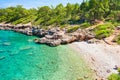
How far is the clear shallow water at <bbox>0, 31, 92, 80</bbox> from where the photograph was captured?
36.0m

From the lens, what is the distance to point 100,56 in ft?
153

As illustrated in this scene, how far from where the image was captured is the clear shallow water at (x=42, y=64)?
36.0m

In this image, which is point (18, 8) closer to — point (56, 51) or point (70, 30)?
point (70, 30)

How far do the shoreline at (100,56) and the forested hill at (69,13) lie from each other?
3070cm

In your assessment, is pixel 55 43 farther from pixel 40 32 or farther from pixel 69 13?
pixel 69 13

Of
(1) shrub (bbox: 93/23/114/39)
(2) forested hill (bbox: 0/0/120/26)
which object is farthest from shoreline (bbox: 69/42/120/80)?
(2) forested hill (bbox: 0/0/120/26)

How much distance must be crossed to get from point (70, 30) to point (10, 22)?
64570 mm

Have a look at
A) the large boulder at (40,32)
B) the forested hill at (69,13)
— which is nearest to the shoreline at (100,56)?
the large boulder at (40,32)

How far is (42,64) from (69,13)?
65.6m

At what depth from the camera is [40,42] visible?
6462 cm

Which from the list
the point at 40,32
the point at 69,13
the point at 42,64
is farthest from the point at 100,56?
the point at 69,13

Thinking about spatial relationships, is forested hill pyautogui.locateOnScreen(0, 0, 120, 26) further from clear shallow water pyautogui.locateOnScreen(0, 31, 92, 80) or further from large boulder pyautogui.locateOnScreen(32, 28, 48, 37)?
clear shallow water pyautogui.locateOnScreen(0, 31, 92, 80)

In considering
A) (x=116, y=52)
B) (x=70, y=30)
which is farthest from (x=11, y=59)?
(x=70, y=30)

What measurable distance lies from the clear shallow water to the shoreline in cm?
184
